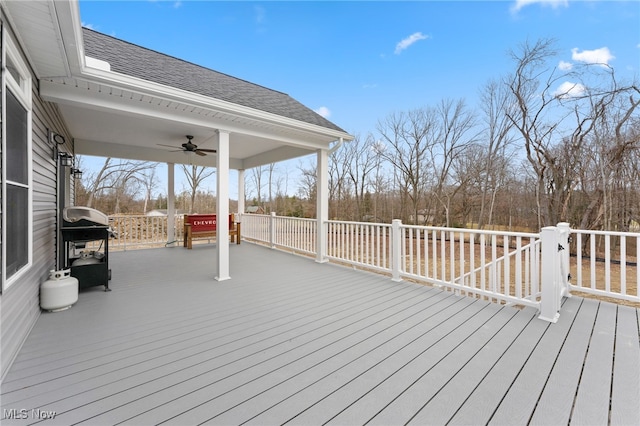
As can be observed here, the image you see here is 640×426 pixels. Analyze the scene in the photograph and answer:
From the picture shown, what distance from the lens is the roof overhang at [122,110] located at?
2.06 meters

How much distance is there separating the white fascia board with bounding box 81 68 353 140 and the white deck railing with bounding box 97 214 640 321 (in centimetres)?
211

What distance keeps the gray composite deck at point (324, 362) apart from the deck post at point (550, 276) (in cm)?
14

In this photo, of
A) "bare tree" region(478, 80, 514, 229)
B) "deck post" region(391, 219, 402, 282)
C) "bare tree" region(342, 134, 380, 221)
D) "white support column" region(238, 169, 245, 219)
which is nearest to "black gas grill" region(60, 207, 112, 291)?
"deck post" region(391, 219, 402, 282)

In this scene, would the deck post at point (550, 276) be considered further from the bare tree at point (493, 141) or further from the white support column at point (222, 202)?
the bare tree at point (493, 141)

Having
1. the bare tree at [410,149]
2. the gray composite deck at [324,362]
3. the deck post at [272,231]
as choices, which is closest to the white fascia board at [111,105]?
the gray composite deck at [324,362]

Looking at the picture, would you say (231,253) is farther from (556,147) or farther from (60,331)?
(556,147)

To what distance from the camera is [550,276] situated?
9.05ft

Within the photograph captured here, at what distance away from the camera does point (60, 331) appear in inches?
96.6

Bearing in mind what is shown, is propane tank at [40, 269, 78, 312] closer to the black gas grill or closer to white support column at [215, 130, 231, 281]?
the black gas grill

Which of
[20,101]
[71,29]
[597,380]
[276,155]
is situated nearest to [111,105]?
[20,101]

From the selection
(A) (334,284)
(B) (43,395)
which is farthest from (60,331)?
(A) (334,284)

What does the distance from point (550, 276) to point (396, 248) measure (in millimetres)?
1867

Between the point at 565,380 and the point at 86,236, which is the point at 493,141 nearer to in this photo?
the point at 565,380

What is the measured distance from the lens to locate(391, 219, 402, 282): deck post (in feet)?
13.7
